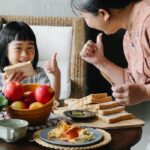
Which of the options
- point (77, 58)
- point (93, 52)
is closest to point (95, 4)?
point (93, 52)

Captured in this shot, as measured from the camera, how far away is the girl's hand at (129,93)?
1.30 m

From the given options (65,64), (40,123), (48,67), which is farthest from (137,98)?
(65,64)

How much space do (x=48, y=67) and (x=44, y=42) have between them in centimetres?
73

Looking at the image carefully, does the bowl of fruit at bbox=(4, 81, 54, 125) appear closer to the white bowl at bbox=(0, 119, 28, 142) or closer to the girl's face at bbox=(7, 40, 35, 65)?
the white bowl at bbox=(0, 119, 28, 142)

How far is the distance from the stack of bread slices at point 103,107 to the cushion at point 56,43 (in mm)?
924

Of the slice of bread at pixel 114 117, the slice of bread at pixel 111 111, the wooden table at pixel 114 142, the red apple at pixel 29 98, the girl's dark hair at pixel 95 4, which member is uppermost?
the girl's dark hair at pixel 95 4

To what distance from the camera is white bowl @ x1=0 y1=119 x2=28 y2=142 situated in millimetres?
1131

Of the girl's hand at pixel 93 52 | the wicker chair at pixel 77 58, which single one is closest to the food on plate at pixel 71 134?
the girl's hand at pixel 93 52

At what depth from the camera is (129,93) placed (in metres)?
1.31

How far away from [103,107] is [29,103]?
305 millimetres

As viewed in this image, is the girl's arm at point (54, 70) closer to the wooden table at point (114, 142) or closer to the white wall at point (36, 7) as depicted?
the wooden table at point (114, 142)

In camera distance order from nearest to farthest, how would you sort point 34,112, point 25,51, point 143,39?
point 34,112
point 143,39
point 25,51

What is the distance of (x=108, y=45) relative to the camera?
8.77 feet

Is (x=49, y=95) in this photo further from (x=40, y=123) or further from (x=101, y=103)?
(x=101, y=103)
